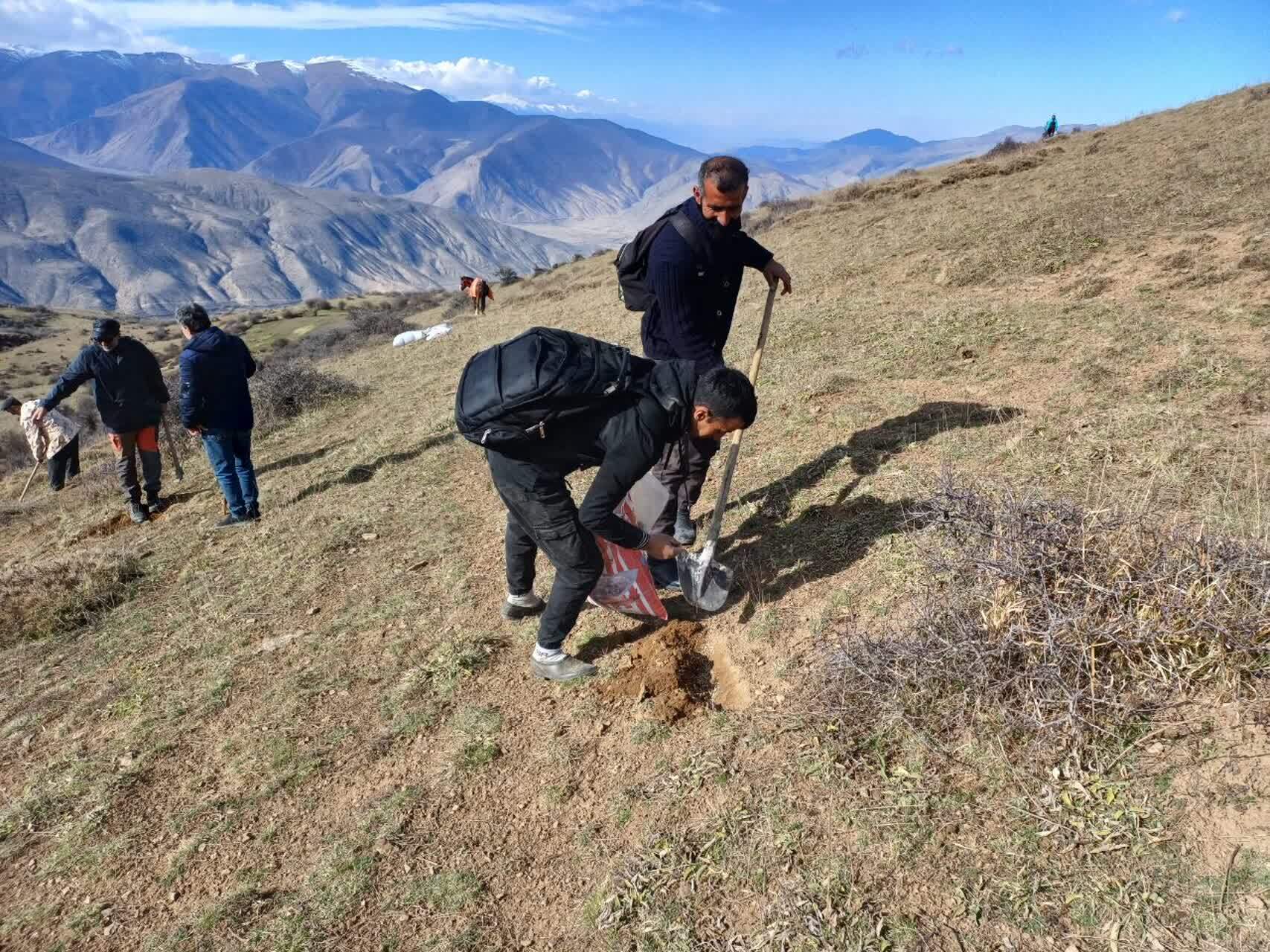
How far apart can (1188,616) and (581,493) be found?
4.53 metres

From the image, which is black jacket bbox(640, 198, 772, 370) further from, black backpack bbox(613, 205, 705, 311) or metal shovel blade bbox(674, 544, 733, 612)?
metal shovel blade bbox(674, 544, 733, 612)

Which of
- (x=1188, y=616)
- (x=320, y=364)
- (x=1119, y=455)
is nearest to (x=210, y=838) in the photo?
(x=1188, y=616)

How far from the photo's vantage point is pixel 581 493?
6371 millimetres

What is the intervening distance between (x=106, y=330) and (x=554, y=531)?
5.76 meters

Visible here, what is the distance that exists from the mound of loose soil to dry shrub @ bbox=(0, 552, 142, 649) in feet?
14.6

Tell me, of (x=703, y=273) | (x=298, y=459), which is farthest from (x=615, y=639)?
(x=298, y=459)

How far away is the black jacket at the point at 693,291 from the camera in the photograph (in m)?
3.93


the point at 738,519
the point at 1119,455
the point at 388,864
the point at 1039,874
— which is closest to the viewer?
the point at 1039,874

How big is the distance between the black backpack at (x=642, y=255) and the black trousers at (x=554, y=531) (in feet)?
3.64

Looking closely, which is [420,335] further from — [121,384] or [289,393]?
[121,384]

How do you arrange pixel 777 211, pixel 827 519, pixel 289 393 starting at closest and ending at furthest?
pixel 827 519 → pixel 289 393 → pixel 777 211

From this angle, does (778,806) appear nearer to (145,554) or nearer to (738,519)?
(738,519)

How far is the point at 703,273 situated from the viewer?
3969 mm

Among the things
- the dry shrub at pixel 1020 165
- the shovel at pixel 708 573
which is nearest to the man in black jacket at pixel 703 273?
the shovel at pixel 708 573
